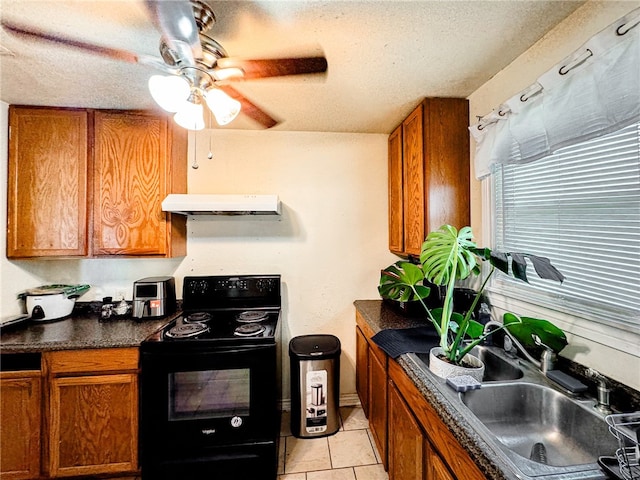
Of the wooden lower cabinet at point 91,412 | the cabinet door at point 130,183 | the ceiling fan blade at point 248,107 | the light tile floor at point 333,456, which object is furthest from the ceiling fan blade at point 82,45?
the light tile floor at point 333,456

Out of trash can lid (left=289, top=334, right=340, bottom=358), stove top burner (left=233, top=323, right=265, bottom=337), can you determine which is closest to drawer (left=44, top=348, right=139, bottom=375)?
stove top burner (left=233, top=323, right=265, bottom=337)

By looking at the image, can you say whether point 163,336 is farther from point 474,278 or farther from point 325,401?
point 474,278

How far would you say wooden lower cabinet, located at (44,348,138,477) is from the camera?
5.49 feet

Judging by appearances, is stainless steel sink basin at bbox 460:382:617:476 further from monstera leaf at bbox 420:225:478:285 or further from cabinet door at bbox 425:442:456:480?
monstera leaf at bbox 420:225:478:285

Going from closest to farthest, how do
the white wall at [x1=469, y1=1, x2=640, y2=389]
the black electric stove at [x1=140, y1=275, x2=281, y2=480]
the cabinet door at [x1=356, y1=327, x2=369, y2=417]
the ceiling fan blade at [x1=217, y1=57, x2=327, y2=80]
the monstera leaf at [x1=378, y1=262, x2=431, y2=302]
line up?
1. the white wall at [x1=469, y1=1, x2=640, y2=389]
2. the ceiling fan blade at [x1=217, y1=57, x2=327, y2=80]
3. the monstera leaf at [x1=378, y1=262, x2=431, y2=302]
4. the black electric stove at [x1=140, y1=275, x2=281, y2=480]
5. the cabinet door at [x1=356, y1=327, x2=369, y2=417]

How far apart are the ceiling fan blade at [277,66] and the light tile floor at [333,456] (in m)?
2.23

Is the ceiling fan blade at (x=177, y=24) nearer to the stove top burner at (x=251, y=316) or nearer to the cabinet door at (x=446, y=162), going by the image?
the cabinet door at (x=446, y=162)

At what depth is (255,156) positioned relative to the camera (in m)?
2.49

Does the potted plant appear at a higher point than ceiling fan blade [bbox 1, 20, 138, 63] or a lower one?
lower

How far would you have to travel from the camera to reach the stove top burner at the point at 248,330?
5.89 feet

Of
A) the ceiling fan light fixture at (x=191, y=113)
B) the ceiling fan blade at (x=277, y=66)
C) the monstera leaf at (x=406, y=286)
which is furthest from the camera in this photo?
the monstera leaf at (x=406, y=286)

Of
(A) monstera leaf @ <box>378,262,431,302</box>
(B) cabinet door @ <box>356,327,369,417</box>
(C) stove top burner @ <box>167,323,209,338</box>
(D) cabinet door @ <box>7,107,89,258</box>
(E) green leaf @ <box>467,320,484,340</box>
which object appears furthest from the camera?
(B) cabinet door @ <box>356,327,369,417</box>

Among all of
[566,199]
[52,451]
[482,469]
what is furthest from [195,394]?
[566,199]

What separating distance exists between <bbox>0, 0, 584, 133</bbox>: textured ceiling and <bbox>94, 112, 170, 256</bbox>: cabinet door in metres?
0.17
